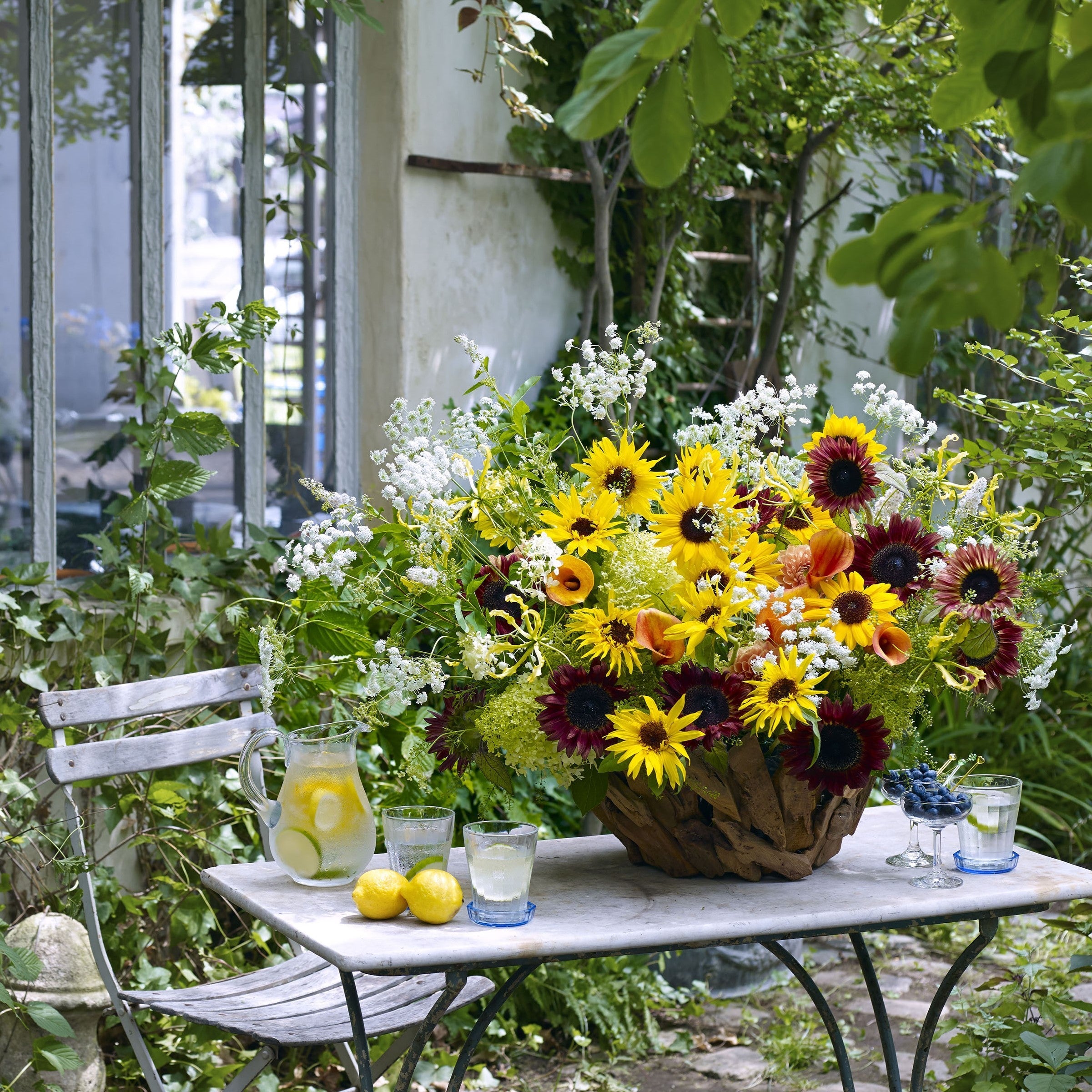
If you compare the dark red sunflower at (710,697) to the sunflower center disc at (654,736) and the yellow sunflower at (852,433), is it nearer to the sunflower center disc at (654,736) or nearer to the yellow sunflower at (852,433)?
the sunflower center disc at (654,736)

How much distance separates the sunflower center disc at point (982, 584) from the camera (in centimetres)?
191

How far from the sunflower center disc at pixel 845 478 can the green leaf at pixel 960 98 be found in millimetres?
1075

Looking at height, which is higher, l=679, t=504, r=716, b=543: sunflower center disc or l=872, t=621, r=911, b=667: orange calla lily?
l=679, t=504, r=716, b=543: sunflower center disc

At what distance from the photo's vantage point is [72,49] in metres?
3.53

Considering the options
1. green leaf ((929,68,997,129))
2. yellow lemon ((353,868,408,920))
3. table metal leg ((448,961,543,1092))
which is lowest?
table metal leg ((448,961,543,1092))

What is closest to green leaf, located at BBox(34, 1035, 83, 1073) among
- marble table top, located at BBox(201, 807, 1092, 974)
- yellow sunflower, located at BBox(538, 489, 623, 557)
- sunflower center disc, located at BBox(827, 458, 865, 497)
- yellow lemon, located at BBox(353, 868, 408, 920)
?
marble table top, located at BBox(201, 807, 1092, 974)

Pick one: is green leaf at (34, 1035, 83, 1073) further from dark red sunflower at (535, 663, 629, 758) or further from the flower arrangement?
dark red sunflower at (535, 663, 629, 758)

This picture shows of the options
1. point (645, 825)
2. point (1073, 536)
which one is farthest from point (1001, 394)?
point (645, 825)

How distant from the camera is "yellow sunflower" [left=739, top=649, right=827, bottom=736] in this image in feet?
5.75

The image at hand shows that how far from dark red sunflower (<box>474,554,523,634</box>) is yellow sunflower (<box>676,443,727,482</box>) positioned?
0.29 metres

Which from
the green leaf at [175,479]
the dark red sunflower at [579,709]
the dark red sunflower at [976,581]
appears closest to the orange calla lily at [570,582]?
the dark red sunflower at [579,709]

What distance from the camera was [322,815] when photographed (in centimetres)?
198

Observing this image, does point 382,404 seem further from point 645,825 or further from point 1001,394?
point 1001,394

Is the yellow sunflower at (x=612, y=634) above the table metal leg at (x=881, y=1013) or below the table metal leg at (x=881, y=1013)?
above
